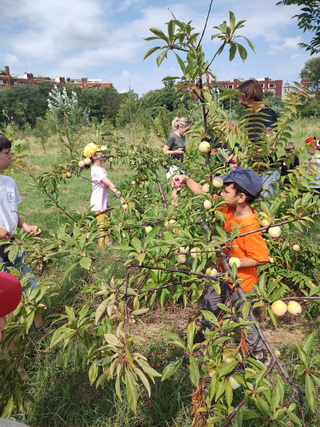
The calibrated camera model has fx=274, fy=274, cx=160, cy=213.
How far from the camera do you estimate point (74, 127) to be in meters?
9.29

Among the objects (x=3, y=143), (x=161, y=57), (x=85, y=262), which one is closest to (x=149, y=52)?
(x=161, y=57)

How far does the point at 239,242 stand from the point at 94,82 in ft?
245

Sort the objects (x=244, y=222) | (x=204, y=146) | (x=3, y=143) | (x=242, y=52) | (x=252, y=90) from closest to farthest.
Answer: (x=242, y=52) → (x=204, y=146) → (x=244, y=222) → (x=3, y=143) → (x=252, y=90)

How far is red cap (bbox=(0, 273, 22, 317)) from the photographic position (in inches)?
24.1

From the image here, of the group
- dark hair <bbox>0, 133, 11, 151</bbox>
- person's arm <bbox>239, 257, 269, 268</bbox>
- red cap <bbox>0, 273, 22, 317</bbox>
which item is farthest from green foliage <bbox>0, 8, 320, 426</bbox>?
dark hair <bbox>0, 133, 11, 151</bbox>

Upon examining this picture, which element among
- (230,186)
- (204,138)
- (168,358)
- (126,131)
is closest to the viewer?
(204,138)

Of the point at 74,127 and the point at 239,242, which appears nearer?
the point at 239,242

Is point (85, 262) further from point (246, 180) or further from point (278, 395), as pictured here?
point (246, 180)

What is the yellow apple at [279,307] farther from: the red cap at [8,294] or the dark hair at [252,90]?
the dark hair at [252,90]

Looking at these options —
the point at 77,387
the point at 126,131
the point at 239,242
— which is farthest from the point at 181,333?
the point at 126,131

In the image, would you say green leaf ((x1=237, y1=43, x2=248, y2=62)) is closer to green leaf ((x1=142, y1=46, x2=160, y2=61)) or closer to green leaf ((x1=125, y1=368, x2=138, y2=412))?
green leaf ((x1=142, y1=46, x2=160, y2=61))

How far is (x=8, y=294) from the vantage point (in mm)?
625

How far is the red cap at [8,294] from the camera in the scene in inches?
24.1

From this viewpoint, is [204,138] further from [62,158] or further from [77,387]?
[62,158]
